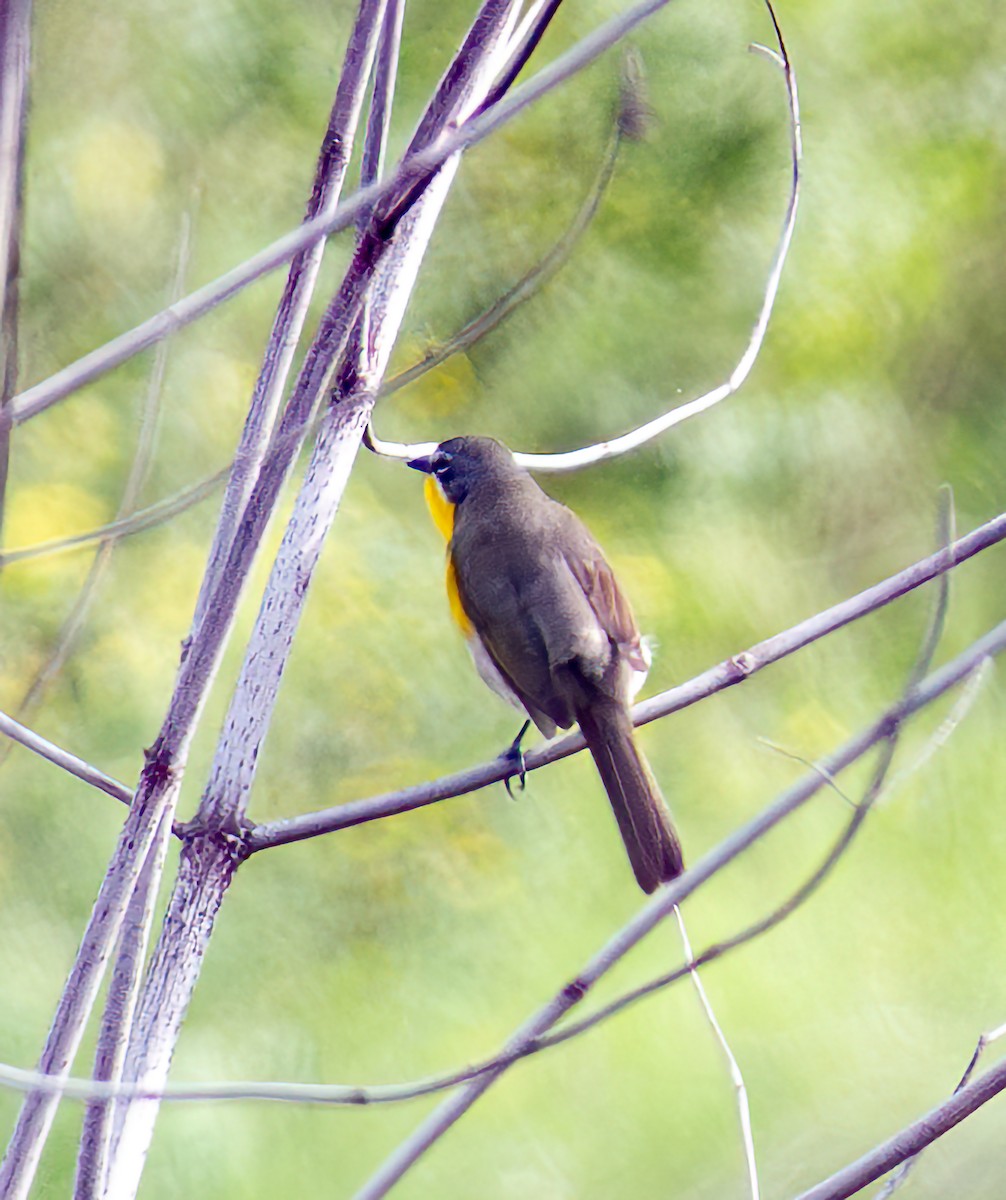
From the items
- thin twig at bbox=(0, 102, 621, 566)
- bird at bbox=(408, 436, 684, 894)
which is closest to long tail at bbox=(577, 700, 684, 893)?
bird at bbox=(408, 436, 684, 894)

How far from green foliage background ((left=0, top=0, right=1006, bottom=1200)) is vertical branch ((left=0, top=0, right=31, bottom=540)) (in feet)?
3.46

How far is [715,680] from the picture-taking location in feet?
2.74

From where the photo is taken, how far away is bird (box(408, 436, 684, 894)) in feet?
3.37

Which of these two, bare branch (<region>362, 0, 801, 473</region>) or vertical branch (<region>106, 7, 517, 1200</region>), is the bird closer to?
bare branch (<region>362, 0, 801, 473</region>)

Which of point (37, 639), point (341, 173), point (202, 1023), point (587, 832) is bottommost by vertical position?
point (341, 173)

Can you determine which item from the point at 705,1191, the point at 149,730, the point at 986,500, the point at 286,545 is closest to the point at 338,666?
the point at 149,730

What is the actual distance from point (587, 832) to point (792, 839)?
0.31 m

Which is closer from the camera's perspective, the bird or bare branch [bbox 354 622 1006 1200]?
bare branch [bbox 354 622 1006 1200]

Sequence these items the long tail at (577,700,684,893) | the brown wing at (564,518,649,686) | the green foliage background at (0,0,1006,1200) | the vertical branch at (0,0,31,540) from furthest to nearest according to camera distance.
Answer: the green foliage background at (0,0,1006,1200) → the brown wing at (564,518,649,686) → the long tail at (577,700,684,893) → the vertical branch at (0,0,31,540)

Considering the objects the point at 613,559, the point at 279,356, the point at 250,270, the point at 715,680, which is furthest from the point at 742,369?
the point at 613,559

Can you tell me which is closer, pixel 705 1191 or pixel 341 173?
pixel 341 173

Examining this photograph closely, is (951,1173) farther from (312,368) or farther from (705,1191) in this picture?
(312,368)

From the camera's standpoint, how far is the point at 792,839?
1.95 m

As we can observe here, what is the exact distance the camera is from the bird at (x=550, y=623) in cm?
103
